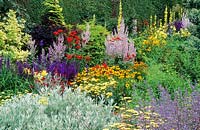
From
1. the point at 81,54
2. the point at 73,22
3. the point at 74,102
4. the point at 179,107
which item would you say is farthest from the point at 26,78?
the point at 73,22

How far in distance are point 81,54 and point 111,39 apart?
645 mm

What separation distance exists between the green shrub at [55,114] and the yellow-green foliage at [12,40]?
11.5 ft

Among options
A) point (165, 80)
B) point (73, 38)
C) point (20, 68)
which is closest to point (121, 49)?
point (73, 38)

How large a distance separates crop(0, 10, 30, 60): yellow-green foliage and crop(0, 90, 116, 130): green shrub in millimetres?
3518

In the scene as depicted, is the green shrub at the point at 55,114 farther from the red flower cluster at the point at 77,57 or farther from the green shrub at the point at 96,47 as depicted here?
the green shrub at the point at 96,47

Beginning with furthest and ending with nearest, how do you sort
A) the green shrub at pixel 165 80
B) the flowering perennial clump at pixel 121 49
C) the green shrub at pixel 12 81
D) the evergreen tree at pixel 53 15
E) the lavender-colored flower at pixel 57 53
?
the evergreen tree at pixel 53 15 → the flowering perennial clump at pixel 121 49 → the lavender-colored flower at pixel 57 53 → the green shrub at pixel 12 81 → the green shrub at pixel 165 80

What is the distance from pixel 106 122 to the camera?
5.23 metres

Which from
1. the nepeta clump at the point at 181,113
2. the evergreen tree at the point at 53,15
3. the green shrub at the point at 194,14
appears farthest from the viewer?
the evergreen tree at the point at 53,15

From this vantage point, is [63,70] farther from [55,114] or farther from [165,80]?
[55,114]

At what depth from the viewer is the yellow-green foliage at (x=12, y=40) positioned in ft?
30.5

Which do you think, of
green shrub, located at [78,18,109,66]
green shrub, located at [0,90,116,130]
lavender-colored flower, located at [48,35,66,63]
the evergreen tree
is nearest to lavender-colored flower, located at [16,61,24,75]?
lavender-colored flower, located at [48,35,66,63]

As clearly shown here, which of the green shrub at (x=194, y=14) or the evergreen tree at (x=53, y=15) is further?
the evergreen tree at (x=53, y=15)

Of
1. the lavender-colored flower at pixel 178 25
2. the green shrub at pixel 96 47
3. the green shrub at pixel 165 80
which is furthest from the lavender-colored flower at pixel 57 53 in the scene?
the lavender-colored flower at pixel 178 25

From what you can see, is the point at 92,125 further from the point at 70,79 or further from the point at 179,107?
the point at 70,79
